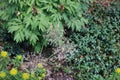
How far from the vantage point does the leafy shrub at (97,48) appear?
577cm

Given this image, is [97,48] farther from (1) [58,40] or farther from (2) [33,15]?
(2) [33,15]

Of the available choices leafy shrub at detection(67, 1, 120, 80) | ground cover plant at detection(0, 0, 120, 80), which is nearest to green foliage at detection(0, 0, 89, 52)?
ground cover plant at detection(0, 0, 120, 80)

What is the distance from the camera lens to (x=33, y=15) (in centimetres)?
550

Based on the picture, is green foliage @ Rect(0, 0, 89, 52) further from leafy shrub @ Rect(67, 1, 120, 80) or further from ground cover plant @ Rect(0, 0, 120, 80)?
leafy shrub @ Rect(67, 1, 120, 80)

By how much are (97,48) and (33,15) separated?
1.38m

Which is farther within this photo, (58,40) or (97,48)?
(97,48)

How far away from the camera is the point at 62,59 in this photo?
233 inches

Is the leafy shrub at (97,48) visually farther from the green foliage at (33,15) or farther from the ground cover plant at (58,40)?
the green foliage at (33,15)

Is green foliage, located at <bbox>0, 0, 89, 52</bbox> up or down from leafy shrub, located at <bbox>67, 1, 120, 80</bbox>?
up

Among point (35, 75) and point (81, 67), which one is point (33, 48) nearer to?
point (81, 67)

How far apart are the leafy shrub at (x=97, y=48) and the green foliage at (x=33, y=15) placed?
61 centimetres

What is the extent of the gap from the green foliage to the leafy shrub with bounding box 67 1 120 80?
24.1 inches

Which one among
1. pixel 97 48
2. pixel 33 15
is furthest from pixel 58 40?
pixel 97 48

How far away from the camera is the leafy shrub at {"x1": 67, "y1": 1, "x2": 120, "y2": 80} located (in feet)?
18.9
